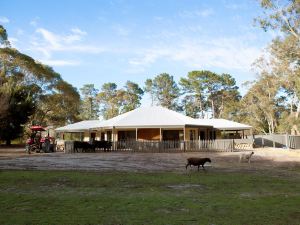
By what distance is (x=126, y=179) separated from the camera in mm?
12875

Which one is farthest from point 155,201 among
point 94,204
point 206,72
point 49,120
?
point 206,72

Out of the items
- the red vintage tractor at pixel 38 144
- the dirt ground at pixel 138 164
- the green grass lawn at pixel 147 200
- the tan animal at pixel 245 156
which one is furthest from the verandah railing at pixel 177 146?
the green grass lawn at pixel 147 200

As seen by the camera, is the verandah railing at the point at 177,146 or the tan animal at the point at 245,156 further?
the verandah railing at the point at 177,146

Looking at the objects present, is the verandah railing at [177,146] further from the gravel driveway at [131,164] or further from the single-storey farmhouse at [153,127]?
the gravel driveway at [131,164]

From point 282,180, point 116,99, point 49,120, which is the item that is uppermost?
point 116,99

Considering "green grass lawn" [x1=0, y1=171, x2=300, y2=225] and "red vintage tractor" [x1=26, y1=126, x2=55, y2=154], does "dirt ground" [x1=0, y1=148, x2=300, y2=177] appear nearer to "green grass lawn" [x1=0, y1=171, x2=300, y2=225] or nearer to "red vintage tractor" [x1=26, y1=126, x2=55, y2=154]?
"green grass lawn" [x1=0, y1=171, x2=300, y2=225]

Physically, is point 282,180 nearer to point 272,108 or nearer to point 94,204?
point 94,204

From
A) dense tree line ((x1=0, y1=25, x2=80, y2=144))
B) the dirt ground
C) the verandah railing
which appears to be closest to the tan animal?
the dirt ground

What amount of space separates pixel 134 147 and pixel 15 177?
18.8 metres

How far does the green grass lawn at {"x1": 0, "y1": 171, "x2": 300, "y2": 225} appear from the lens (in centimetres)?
696

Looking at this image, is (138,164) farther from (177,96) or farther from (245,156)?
(177,96)

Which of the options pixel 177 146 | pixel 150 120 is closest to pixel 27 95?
pixel 150 120

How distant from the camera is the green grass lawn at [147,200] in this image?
6965 mm

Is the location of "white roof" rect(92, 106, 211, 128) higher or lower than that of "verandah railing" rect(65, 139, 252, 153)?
higher
